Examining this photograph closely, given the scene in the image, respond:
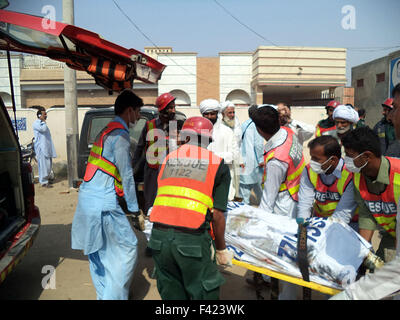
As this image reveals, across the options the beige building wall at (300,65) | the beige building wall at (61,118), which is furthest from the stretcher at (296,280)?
the beige building wall at (300,65)

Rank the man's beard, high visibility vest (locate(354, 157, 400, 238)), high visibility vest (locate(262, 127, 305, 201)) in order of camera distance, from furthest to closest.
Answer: the man's beard < high visibility vest (locate(262, 127, 305, 201)) < high visibility vest (locate(354, 157, 400, 238))

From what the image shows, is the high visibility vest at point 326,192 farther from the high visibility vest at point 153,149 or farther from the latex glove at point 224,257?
the high visibility vest at point 153,149

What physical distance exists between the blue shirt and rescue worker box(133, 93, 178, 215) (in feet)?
3.58

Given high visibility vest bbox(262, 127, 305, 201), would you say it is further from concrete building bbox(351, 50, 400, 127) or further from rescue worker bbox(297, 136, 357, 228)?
concrete building bbox(351, 50, 400, 127)

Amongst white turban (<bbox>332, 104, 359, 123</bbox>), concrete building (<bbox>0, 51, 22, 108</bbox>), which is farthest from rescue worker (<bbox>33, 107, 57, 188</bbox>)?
concrete building (<bbox>0, 51, 22, 108</bbox>)

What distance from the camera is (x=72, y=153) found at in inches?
316

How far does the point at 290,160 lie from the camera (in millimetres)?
2906

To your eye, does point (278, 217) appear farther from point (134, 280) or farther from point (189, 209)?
point (134, 280)

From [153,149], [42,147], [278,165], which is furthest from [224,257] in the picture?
[42,147]

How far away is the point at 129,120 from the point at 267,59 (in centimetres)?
1669

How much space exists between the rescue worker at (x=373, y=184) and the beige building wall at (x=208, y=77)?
18.3 metres

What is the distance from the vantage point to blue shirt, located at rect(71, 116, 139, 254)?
8.70 ft

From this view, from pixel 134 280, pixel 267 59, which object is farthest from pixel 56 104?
pixel 134 280

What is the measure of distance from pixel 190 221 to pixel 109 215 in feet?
3.38
